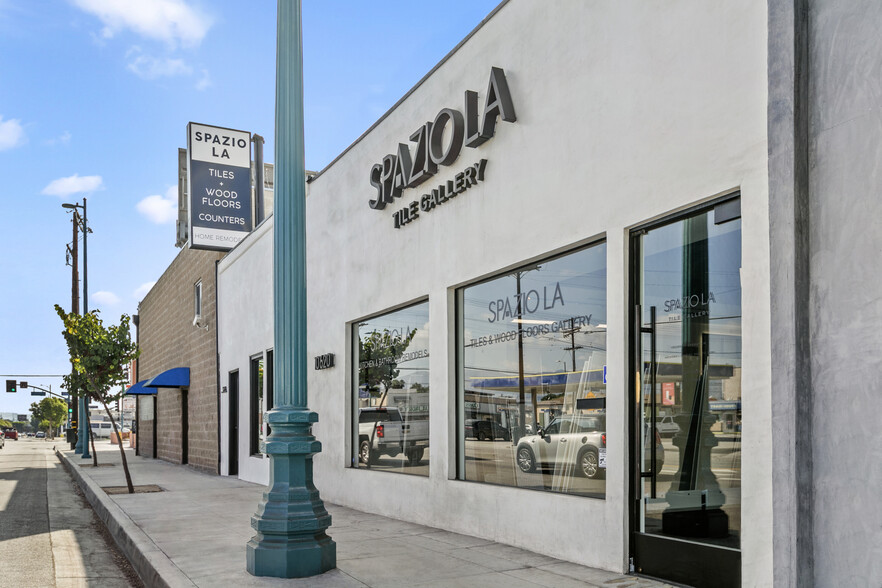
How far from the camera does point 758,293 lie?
17.4ft

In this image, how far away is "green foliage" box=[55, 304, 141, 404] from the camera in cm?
1731

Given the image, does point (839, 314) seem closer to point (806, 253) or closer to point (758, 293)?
point (806, 253)

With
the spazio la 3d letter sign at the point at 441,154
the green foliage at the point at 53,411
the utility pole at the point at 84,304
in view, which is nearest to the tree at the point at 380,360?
the spazio la 3d letter sign at the point at 441,154

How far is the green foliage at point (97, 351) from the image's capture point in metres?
17.3

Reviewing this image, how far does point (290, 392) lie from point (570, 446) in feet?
9.10

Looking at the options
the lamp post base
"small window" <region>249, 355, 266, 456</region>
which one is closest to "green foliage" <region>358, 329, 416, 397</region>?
the lamp post base

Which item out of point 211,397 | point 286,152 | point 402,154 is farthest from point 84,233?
Result: point 286,152

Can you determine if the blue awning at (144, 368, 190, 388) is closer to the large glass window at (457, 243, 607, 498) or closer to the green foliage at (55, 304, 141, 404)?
the green foliage at (55, 304, 141, 404)

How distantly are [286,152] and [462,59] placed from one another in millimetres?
3111

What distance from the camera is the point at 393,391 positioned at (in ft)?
37.2

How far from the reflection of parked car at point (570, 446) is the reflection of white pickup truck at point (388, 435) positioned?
2186 millimetres

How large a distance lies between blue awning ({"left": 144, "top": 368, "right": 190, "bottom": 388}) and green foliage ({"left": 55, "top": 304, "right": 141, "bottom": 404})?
18.1 feet

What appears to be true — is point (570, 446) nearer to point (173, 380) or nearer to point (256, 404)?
point (256, 404)

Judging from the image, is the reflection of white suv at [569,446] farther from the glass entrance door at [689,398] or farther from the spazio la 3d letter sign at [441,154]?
the spazio la 3d letter sign at [441,154]
